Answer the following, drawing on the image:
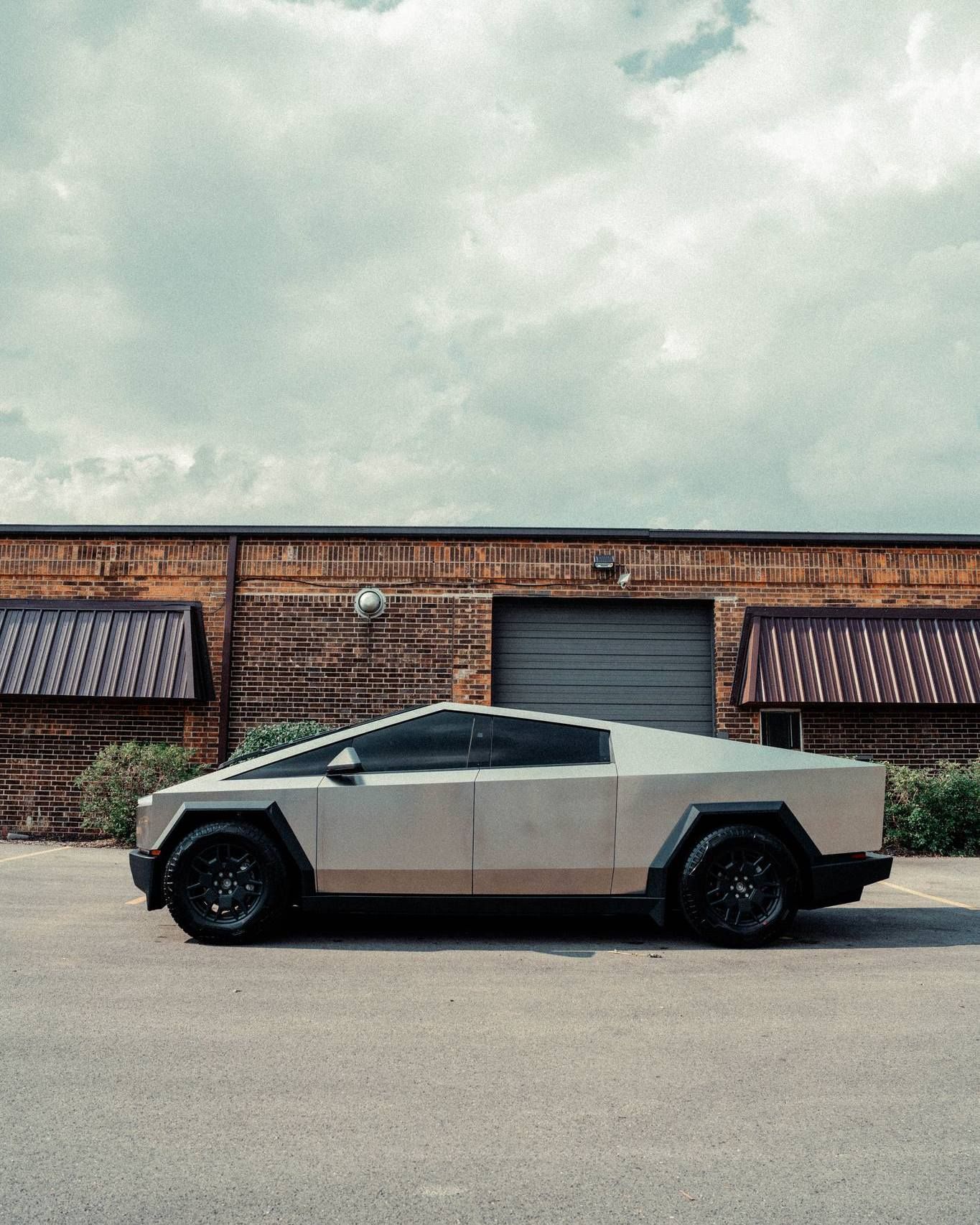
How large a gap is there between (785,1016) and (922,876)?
5.49 metres

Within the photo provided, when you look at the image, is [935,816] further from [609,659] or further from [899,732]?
[609,659]

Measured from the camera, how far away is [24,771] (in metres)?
12.1

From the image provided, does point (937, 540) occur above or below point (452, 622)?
above

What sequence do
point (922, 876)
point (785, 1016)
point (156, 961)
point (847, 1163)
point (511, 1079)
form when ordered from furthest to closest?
point (922, 876)
point (156, 961)
point (785, 1016)
point (511, 1079)
point (847, 1163)

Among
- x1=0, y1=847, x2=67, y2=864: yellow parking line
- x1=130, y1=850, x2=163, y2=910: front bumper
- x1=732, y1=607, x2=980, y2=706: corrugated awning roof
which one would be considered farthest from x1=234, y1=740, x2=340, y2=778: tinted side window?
x1=732, y1=607, x2=980, y2=706: corrugated awning roof

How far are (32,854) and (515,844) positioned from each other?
22.7ft

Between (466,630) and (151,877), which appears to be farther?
(466,630)

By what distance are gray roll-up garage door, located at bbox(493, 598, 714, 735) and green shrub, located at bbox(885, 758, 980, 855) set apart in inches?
94.8

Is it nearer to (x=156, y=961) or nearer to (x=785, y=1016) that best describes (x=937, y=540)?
(x=785, y=1016)

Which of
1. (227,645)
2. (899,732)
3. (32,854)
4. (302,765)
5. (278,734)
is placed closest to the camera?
(302,765)

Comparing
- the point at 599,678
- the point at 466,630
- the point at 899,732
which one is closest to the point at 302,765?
the point at 466,630

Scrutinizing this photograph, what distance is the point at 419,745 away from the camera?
226 inches

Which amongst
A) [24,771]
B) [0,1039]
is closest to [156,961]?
[0,1039]

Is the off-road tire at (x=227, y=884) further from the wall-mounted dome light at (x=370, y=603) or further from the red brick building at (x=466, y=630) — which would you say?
the wall-mounted dome light at (x=370, y=603)
